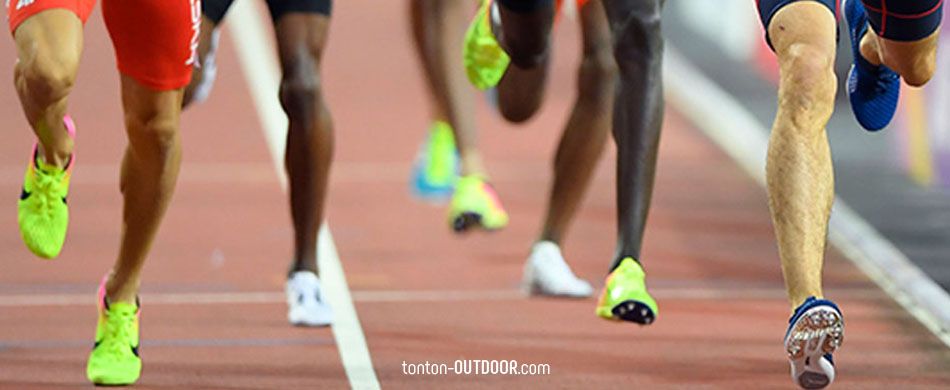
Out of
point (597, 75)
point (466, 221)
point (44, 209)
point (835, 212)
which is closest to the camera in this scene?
point (44, 209)

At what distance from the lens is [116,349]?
614cm

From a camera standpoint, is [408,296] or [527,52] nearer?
[527,52]

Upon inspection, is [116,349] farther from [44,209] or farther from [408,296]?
[408,296]

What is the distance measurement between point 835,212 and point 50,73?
5.40 meters

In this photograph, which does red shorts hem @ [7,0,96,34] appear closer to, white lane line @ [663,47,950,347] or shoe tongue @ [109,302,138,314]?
shoe tongue @ [109,302,138,314]

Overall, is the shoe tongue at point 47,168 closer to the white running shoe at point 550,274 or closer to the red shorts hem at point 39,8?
the red shorts hem at point 39,8

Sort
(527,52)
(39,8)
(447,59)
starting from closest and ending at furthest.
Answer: (39,8), (527,52), (447,59)

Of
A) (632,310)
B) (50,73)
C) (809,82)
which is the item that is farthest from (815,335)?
(50,73)

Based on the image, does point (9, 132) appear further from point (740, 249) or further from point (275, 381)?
point (275, 381)

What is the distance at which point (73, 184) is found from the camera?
1094 cm

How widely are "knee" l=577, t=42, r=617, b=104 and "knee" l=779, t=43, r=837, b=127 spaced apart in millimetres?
2344

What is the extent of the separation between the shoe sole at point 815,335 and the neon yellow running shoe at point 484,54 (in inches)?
96.3

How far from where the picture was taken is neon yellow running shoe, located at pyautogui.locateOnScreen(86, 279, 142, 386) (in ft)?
20.0

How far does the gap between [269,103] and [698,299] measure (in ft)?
20.6
